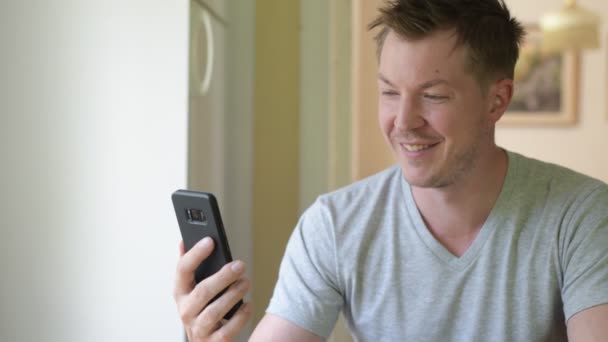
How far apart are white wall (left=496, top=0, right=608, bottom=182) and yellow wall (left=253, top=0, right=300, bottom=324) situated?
2.16m

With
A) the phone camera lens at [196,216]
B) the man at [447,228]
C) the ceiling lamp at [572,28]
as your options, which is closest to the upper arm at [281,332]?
the man at [447,228]

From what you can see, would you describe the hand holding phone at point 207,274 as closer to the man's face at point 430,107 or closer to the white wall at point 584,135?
the man's face at point 430,107

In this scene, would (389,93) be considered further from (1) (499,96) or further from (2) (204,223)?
(2) (204,223)

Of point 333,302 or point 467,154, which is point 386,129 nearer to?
point 467,154

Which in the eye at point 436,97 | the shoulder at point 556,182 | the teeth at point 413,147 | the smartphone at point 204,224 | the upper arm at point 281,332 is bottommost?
the upper arm at point 281,332

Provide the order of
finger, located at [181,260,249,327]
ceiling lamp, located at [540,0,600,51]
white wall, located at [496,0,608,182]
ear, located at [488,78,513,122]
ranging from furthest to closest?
white wall, located at [496,0,608,182] → ceiling lamp, located at [540,0,600,51] → ear, located at [488,78,513,122] → finger, located at [181,260,249,327]

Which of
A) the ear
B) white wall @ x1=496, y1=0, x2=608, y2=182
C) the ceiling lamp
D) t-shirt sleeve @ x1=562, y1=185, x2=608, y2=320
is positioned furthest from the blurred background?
white wall @ x1=496, y1=0, x2=608, y2=182

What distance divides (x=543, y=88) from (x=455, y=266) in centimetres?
338

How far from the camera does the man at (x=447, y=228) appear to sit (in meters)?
1.28

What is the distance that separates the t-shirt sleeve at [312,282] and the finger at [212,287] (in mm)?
187

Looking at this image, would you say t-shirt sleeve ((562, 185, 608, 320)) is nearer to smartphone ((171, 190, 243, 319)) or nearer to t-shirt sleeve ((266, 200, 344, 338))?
t-shirt sleeve ((266, 200, 344, 338))

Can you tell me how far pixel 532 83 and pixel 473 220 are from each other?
10.8ft

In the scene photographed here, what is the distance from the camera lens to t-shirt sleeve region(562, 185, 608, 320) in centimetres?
121

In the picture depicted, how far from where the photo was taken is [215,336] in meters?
1.19
